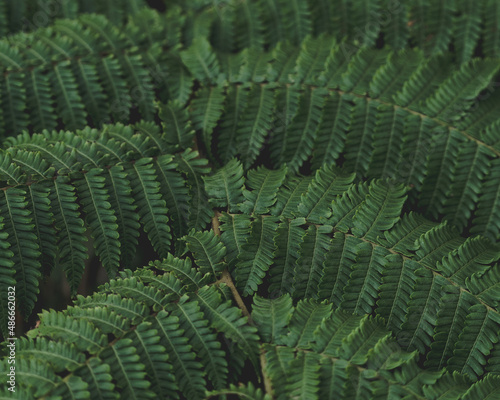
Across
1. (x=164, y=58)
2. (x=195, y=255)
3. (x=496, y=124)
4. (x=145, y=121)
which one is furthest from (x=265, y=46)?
(x=195, y=255)

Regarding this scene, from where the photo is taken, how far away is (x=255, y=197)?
6.81 ft

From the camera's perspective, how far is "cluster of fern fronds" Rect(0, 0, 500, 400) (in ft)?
5.42

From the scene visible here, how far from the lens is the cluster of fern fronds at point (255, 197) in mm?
1652

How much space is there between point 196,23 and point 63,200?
128 centimetres

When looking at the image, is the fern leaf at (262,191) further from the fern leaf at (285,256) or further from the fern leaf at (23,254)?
the fern leaf at (23,254)

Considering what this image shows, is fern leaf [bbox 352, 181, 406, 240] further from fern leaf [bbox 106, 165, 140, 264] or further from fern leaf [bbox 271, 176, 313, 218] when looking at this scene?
fern leaf [bbox 106, 165, 140, 264]

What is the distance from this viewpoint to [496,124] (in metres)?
2.27

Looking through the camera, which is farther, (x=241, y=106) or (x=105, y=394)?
(x=241, y=106)

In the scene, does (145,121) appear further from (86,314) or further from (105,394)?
(105,394)

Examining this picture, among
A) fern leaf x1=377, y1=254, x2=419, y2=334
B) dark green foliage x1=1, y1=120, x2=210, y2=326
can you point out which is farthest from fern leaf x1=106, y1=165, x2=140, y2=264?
fern leaf x1=377, y1=254, x2=419, y2=334

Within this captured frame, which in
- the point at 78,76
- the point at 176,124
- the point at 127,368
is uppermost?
the point at 78,76

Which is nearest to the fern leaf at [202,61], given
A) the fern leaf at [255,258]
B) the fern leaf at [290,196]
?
the fern leaf at [290,196]

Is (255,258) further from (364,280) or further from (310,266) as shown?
(364,280)

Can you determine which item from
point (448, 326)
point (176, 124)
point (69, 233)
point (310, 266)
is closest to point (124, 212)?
point (69, 233)
